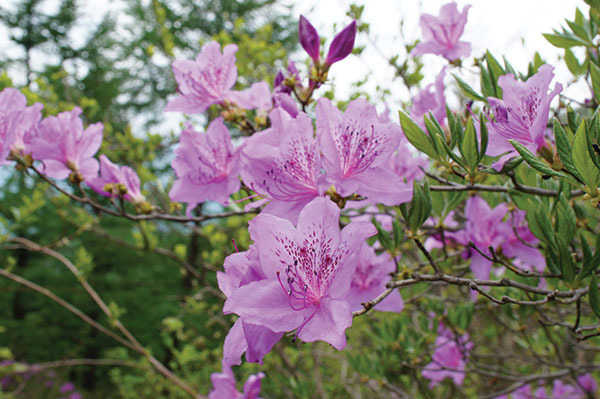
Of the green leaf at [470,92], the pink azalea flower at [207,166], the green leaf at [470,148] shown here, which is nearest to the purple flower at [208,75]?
the pink azalea flower at [207,166]

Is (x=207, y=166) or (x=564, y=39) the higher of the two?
(x=564, y=39)

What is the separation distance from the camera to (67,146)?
123cm

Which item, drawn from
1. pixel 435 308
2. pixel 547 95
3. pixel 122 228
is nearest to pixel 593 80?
pixel 547 95

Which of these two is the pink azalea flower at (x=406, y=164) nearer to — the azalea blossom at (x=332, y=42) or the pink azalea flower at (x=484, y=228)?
the pink azalea flower at (x=484, y=228)

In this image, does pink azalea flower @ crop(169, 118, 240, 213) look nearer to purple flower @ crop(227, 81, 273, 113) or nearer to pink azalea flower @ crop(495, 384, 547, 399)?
purple flower @ crop(227, 81, 273, 113)

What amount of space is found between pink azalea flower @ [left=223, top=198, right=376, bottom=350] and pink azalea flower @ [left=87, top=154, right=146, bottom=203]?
764 mm

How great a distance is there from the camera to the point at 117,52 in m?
10.4

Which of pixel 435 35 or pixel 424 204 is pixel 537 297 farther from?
pixel 435 35

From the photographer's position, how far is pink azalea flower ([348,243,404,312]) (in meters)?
0.96

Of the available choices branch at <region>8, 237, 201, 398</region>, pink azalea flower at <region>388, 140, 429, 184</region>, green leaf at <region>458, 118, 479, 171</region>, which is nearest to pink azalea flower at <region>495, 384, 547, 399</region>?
pink azalea flower at <region>388, 140, 429, 184</region>

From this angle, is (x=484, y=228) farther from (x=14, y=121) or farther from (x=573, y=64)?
(x=14, y=121)

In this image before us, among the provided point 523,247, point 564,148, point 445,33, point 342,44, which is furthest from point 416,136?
point 445,33

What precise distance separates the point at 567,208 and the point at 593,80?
25 centimetres

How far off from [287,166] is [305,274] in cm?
21
